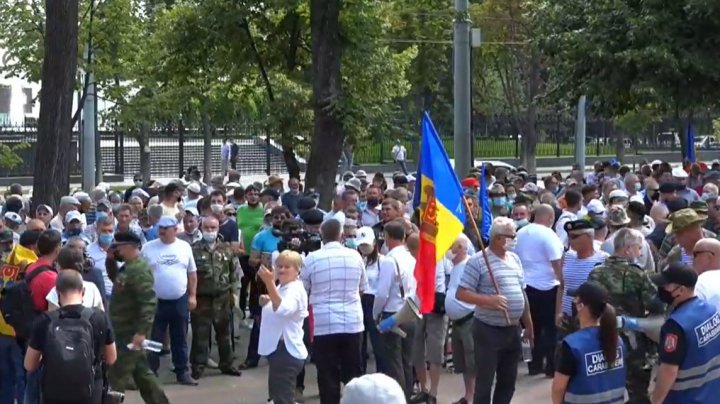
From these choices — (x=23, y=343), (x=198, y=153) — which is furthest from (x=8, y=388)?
(x=198, y=153)

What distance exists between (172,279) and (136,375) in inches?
68.1

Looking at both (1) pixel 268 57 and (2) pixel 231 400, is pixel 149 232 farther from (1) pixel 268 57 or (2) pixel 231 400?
(1) pixel 268 57

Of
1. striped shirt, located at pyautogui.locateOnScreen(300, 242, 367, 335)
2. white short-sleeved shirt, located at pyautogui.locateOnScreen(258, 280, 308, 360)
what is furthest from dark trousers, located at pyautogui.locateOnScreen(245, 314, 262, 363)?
white short-sleeved shirt, located at pyautogui.locateOnScreen(258, 280, 308, 360)

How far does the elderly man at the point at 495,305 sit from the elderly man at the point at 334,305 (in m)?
0.88

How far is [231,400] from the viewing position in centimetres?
1196

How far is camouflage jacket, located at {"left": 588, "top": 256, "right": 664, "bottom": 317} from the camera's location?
30.2ft

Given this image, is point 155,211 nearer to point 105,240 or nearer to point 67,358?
point 105,240

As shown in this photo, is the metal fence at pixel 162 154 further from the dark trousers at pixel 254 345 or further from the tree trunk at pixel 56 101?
the dark trousers at pixel 254 345

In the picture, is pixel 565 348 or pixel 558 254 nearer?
pixel 565 348

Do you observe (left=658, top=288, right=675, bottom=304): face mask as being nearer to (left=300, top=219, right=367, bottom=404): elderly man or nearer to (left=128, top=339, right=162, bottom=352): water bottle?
(left=300, top=219, right=367, bottom=404): elderly man

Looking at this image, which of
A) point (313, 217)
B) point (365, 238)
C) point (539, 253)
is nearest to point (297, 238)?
point (313, 217)

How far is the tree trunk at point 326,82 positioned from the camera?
19141mm

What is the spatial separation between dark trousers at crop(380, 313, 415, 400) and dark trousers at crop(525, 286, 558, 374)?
5.31ft

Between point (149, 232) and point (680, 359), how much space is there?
7.92m
